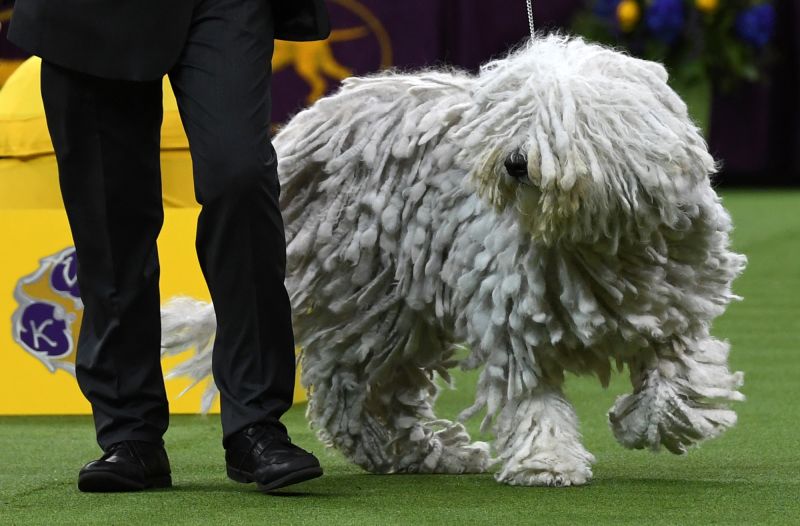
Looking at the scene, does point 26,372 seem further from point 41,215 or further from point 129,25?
point 129,25

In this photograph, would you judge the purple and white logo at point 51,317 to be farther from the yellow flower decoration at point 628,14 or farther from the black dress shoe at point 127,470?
the yellow flower decoration at point 628,14

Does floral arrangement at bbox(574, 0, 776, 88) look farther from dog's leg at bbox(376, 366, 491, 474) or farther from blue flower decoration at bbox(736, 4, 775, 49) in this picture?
dog's leg at bbox(376, 366, 491, 474)

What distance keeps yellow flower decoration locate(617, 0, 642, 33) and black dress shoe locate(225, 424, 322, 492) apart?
9252mm

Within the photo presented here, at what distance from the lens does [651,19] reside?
1222cm

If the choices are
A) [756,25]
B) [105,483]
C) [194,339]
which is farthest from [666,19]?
[105,483]

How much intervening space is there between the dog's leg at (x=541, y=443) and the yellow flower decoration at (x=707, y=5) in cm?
910

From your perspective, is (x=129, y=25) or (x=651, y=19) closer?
(x=129, y=25)

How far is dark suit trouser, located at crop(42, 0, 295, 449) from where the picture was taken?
3.30m

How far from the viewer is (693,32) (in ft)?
41.0

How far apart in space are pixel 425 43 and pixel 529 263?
8732mm

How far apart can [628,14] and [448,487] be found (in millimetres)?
9030

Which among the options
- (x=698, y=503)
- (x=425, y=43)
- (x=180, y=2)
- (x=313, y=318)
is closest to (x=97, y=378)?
(x=313, y=318)

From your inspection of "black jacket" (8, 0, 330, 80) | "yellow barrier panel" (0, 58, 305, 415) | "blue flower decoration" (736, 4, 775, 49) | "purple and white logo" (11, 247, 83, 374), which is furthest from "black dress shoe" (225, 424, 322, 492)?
"blue flower decoration" (736, 4, 775, 49)

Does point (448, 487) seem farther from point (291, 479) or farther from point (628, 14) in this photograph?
point (628, 14)
